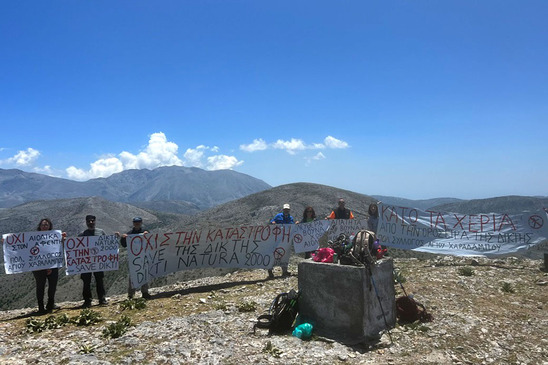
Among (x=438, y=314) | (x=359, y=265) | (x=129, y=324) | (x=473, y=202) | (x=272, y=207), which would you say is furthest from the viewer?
(x=473, y=202)

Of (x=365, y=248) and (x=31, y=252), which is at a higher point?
(x=365, y=248)

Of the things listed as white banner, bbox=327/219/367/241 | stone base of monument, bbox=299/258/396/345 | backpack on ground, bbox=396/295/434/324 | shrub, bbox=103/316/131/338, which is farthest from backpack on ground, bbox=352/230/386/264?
white banner, bbox=327/219/367/241

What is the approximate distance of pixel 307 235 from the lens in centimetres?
1416

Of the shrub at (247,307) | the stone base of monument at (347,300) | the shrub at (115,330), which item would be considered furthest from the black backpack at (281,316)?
the shrub at (115,330)

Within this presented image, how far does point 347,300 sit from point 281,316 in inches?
62.9

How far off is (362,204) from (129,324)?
6297 cm

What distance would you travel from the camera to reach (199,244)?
12633 millimetres

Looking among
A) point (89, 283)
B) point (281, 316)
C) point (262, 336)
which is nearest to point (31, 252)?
point (89, 283)

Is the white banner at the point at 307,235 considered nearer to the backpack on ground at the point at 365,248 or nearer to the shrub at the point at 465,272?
the shrub at the point at 465,272

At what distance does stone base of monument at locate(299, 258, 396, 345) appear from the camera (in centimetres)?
744

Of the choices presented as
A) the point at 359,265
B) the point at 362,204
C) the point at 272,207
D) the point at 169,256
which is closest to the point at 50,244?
the point at 169,256

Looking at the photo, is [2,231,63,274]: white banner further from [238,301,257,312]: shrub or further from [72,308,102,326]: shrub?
[238,301,257,312]: shrub

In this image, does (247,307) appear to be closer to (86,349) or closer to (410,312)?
(86,349)

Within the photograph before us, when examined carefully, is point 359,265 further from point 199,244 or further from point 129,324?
point 199,244
